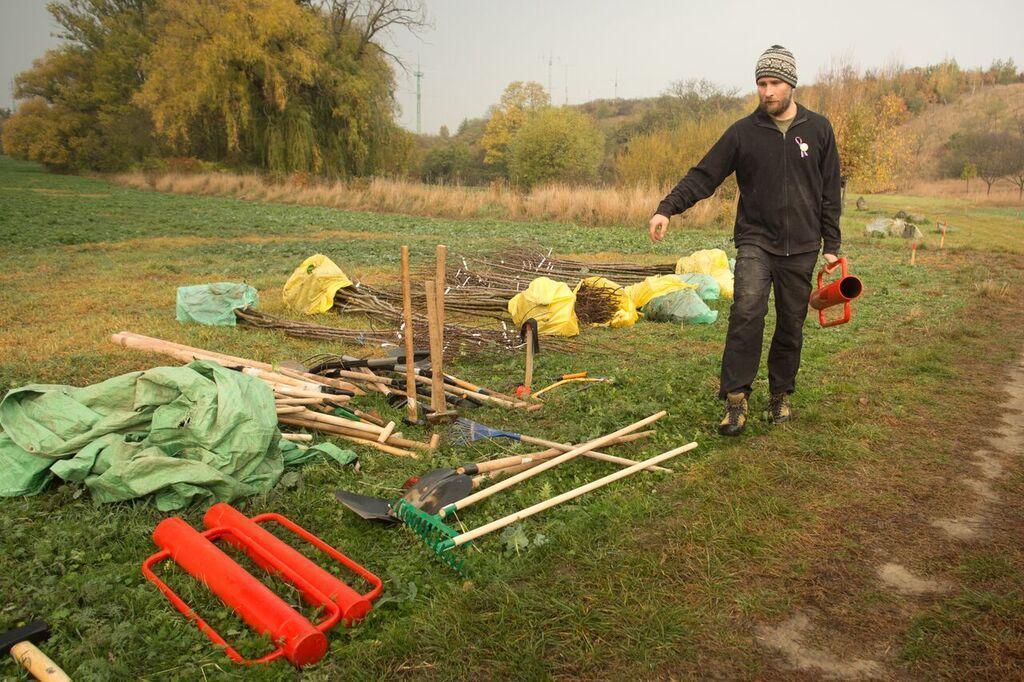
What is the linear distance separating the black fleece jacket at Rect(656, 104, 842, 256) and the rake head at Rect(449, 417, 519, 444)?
1.73 m

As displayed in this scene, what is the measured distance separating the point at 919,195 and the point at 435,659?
4812 centimetres

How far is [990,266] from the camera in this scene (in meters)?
12.4

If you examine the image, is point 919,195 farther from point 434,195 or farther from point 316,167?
point 316,167

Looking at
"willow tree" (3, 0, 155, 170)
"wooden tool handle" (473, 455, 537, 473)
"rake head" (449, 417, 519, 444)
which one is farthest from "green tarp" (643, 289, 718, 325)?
"willow tree" (3, 0, 155, 170)

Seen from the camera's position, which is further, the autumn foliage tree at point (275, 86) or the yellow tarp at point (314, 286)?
the autumn foliage tree at point (275, 86)

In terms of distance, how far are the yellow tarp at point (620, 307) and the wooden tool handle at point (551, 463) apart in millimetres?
3256

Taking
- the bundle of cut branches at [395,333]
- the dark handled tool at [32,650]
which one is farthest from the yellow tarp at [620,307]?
the dark handled tool at [32,650]

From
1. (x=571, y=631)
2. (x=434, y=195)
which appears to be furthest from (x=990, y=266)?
(x=434, y=195)

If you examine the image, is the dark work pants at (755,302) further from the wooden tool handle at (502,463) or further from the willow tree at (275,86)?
the willow tree at (275,86)

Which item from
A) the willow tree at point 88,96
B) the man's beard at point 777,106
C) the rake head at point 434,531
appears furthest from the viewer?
the willow tree at point 88,96

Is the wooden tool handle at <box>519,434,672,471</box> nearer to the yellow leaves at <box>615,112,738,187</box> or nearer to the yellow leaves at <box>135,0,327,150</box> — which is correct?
the yellow leaves at <box>615,112,738,187</box>

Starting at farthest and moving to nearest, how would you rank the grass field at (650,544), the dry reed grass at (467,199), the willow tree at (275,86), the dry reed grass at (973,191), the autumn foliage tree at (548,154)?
the dry reed grass at (973,191) → the autumn foliage tree at (548,154) → the willow tree at (275,86) → the dry reed grass at (467,199) → the grass field at (650,544)

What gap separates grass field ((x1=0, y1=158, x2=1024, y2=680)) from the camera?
2350 millimetres

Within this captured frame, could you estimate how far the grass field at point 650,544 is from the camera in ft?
7.71
